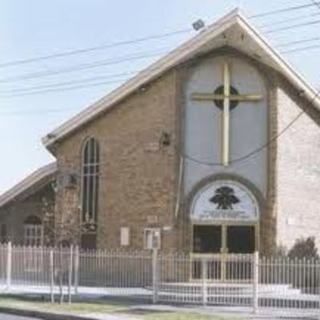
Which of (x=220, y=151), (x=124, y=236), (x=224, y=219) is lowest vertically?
(x=124, y=236)

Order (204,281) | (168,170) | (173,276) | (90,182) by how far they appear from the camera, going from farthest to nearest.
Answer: (90,182) → (168,170) → (173,276) → (204,281)

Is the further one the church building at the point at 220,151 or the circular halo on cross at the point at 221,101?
the circular halo on cross at the point at 221,101

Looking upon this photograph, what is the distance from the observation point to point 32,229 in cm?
4725

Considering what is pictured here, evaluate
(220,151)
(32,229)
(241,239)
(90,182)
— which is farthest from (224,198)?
(32,229)

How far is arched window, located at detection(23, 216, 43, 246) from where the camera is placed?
154 ft

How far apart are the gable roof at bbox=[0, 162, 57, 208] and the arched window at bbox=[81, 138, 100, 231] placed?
178 inches

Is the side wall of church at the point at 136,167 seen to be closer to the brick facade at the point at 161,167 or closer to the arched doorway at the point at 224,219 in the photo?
the brick facade at the point at 161,167

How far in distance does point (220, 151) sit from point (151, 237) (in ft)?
12.9

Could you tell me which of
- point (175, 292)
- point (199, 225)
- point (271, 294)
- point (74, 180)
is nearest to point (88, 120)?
point (74, 180)

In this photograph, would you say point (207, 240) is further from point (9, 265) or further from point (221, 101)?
point (9, 265)

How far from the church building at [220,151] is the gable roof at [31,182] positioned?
24.6ft

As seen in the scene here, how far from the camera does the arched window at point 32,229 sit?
47.0 meters

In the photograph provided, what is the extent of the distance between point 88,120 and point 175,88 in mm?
4351

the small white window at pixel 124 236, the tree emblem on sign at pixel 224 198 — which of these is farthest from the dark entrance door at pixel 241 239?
the small white window at pixel 124 236
